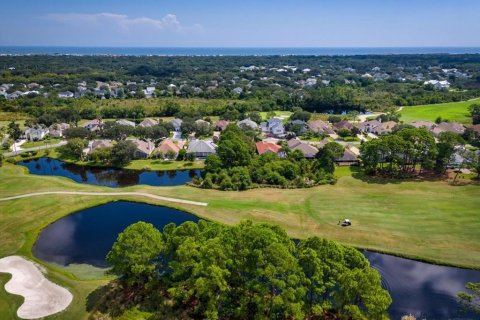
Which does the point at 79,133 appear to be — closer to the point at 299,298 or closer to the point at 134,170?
the point at 134,170

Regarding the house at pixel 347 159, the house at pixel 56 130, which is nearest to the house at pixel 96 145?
the house at pixel 56 130

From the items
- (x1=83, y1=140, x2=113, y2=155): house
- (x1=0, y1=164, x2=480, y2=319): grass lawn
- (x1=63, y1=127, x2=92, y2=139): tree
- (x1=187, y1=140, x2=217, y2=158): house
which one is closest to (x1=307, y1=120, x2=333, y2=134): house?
(x1=187, y1=140, x2=217, y2=158): house

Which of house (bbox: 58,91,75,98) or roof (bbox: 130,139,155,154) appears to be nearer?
roof (bbox: 130,139,155,154)

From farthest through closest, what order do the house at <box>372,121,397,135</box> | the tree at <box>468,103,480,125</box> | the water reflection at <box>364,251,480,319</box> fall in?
the tree at <box>468,103,480,125</box> < the house at <box>372,121,397,135</box> < the water reflection at <box>364,251,480,319</box>

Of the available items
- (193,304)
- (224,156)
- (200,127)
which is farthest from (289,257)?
(200,127)

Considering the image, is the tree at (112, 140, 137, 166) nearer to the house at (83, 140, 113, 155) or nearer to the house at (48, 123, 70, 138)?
the house at (83, 140, 113, 155)

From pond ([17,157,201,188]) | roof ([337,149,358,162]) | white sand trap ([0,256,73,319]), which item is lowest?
pond ([17,157,201,188])

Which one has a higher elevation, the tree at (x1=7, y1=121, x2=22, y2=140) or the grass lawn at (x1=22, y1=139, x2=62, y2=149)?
the tree at (x1=7, y1=121, x2=22, y2=140)
